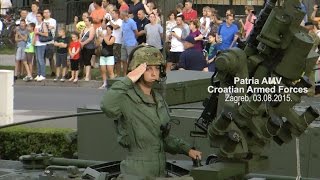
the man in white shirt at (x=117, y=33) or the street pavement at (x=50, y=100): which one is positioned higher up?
the man in white shirt at (x=117, y=33)

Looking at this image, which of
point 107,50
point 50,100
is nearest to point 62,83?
point 50,100

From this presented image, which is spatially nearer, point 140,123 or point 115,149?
point 140,123

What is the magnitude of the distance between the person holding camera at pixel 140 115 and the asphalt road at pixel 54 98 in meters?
12.3

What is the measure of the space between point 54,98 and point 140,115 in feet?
49.3

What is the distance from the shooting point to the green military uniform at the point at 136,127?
7.31m

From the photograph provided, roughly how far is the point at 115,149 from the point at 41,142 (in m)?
3.62

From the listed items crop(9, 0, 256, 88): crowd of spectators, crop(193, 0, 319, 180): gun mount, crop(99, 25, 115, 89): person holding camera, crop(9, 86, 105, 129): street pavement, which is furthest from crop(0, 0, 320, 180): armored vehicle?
crop(99, 25, 115, 89): person holding camera

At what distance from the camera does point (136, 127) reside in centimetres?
739

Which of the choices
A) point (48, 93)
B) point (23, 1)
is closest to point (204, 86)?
point (48, 93)

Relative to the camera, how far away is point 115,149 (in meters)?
11.5

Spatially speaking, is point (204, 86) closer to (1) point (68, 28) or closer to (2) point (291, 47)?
(2) point (291, 47)

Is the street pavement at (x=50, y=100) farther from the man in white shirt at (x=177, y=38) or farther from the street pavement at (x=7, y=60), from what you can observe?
the street pavement at (x=7, y=60)

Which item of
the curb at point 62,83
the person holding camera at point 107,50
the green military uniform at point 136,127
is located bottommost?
the curb at point 62,83

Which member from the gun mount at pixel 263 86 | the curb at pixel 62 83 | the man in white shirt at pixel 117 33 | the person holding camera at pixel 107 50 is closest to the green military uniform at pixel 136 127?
the gun mount at pixel 263 86
